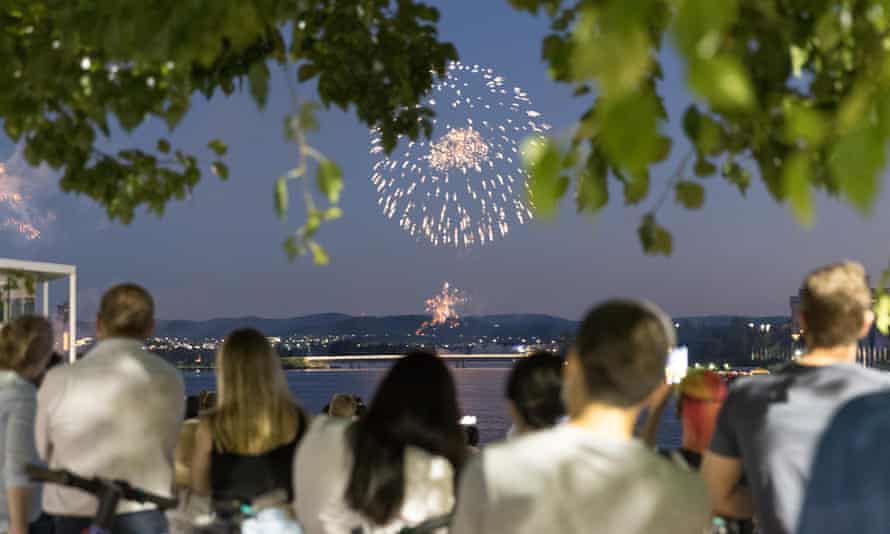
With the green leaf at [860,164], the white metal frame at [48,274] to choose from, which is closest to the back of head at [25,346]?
the green leaf at [860,164]

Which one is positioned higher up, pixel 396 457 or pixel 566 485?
pixel 566 485

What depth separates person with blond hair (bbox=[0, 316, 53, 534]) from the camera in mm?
5223

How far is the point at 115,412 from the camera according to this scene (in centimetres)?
470

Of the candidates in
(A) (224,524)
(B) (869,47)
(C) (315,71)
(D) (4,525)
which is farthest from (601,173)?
(C) (315,71)

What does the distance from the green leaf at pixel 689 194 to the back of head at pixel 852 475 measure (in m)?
0.89

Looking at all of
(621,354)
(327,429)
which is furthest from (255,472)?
(621,354)

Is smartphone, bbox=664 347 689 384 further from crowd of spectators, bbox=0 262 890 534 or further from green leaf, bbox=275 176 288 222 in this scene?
green leaf, bbox=275 176 288 222

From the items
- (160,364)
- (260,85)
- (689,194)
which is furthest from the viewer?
(160,364)

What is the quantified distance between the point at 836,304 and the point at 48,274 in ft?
57.6

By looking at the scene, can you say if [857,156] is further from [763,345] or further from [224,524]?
[763,345]

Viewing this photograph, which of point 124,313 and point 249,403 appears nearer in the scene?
point 249,403

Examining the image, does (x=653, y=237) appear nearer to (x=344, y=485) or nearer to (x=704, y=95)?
(x=344, y=485)

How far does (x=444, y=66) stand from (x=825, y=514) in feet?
18.4

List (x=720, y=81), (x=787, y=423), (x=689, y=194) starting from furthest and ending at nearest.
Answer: (x=787, y=423)
(x=689, y=194)
(x=720, y=81)
